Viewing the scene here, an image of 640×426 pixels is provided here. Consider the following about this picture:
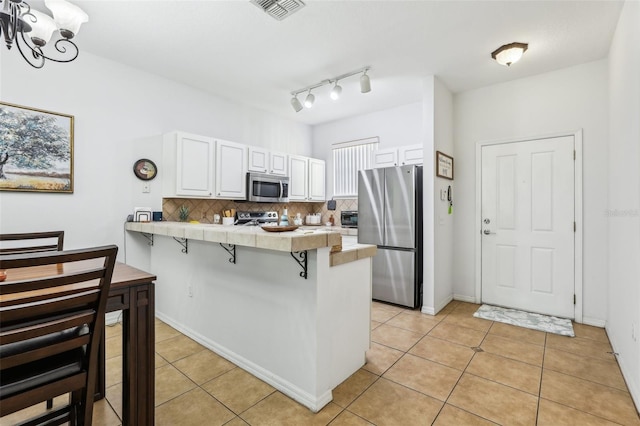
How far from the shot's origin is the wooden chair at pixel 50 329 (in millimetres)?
990

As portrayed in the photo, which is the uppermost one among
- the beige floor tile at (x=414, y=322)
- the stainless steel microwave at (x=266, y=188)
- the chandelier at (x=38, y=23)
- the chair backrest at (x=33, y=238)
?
the chandelier at (x=38, y=23)

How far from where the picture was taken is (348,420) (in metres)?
1.75

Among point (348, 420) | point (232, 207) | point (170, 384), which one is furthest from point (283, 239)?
point (232, 207)

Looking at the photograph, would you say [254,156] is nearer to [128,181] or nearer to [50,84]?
[128,181]

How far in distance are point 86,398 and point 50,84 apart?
299cm

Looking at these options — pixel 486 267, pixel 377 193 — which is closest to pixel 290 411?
pixel 377 193

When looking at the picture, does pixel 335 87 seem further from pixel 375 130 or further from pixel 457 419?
pixel 457 419

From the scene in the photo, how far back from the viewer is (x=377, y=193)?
155 inches

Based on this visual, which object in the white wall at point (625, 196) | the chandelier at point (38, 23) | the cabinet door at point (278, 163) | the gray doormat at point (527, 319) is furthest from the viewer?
the cabinet door at point (278, 163)

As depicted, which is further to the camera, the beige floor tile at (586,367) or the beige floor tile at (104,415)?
the beige floor tile at (586,367)

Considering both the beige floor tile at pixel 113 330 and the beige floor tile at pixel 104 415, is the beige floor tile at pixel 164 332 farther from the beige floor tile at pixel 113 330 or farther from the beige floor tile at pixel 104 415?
the beige floor tile at pixel 104 415

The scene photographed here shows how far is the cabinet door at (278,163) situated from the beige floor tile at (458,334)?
2.96 metres

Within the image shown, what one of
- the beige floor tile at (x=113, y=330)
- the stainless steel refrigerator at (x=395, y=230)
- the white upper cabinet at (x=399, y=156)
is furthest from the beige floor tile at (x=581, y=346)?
the beige floor tile at (x=113, y=330)

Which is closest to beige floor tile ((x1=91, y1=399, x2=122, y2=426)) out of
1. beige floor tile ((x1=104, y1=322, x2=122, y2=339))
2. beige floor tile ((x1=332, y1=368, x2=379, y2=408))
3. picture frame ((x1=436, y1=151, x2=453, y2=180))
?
beige floor tile ((x1=104, y1=322, x2=122, y2=339))
